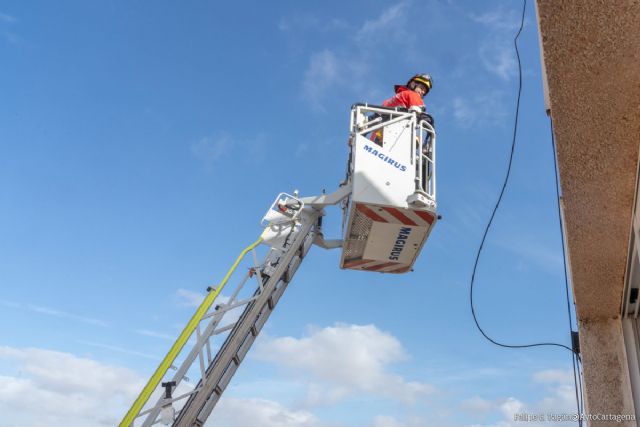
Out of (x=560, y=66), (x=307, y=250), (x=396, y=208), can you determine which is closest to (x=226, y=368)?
(x=307, y=250)

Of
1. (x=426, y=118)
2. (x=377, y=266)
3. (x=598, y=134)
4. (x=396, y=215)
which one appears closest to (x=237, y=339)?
(x=377, y=266)

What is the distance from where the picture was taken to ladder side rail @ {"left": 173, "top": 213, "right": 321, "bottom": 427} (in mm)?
5109

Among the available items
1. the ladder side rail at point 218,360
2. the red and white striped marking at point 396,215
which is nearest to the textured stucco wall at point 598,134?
the red and white striped marking at point 396,215

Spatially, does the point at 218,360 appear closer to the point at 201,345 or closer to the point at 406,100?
the point at 201,345

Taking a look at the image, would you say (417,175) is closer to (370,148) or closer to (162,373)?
(370,148)

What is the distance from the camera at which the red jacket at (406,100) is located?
5930mm

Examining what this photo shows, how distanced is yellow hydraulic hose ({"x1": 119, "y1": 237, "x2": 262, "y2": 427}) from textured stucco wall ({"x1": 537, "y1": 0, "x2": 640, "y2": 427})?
134 inches

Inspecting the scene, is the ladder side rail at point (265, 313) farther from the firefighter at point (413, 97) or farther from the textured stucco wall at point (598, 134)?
the textured stucco wall at point (598, 134)

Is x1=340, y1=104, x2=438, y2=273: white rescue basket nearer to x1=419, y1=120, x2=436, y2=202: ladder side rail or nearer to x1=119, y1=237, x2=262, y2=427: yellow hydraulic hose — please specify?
x1=419, y1=120, x2=436, y2=202: ladder side rail

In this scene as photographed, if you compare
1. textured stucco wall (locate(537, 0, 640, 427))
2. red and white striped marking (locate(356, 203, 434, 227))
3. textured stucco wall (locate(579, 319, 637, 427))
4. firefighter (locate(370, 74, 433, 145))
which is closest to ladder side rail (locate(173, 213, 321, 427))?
red and white striped marking (locate(356, 203, 434, 227))

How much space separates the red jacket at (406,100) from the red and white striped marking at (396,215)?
4.58 ft

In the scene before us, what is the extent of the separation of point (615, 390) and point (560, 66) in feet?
12.7

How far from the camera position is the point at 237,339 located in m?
5.36

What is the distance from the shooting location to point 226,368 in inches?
213
